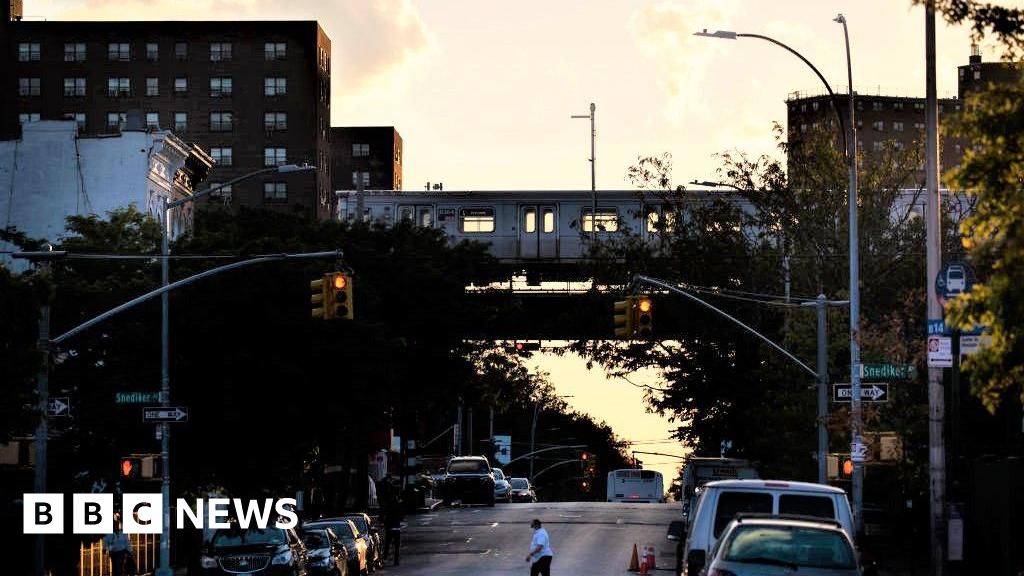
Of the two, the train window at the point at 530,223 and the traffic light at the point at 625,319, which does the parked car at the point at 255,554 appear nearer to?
the traffic light at the point at 625,319

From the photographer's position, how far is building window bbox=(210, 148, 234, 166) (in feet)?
429

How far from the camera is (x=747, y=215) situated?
67.3 metres

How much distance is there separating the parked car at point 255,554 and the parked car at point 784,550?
1634 cm

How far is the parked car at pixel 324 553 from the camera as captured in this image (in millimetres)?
38375

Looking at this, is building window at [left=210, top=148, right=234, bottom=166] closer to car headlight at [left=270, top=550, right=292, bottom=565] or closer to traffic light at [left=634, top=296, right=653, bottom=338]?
traffic light at [left=634, top=296, right=653, bottom=338]

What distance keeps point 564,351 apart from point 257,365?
28179 millimetres

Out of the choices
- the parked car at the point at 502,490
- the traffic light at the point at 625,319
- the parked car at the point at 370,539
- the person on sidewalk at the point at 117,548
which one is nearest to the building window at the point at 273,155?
the parked car at the point at 502,490

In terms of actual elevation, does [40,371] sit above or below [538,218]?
below

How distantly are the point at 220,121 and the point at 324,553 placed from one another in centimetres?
9495

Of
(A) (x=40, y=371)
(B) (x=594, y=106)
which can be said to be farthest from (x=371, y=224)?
(A) (x=40, y=371)

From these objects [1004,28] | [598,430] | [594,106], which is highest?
[594,106]

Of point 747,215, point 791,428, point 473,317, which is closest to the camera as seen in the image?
point 791,428

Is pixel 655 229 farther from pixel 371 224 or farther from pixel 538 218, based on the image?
pixel 371 224

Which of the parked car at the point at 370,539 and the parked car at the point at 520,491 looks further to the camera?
the parked car at the point at 520,491
